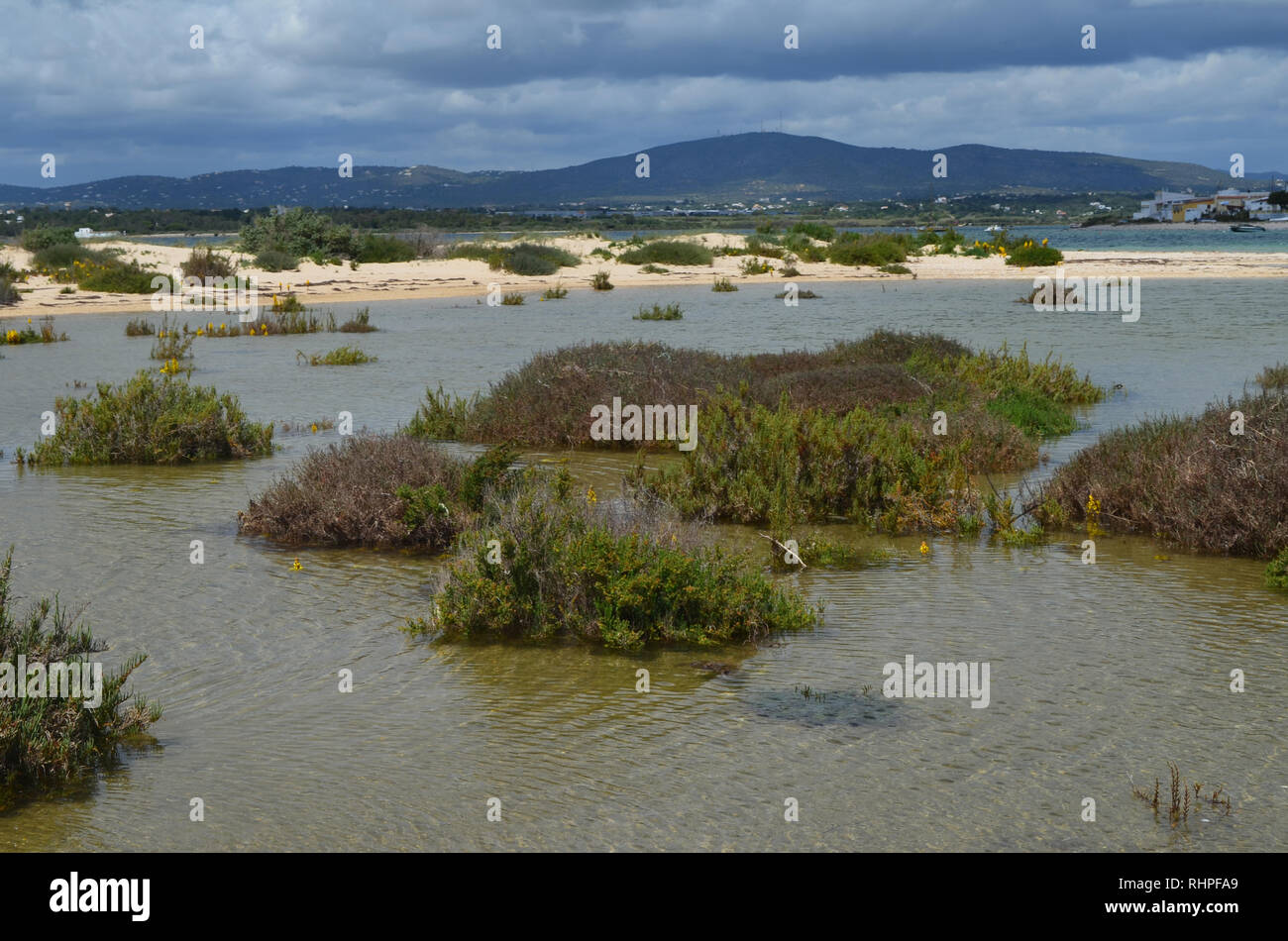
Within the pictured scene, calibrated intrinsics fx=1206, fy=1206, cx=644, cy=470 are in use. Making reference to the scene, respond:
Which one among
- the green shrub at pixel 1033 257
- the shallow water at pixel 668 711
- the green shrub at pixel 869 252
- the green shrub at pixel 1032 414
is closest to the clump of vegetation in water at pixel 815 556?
the shallow water at pixel 668 711

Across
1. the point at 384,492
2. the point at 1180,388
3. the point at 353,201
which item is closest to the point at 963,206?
the point at 353,201

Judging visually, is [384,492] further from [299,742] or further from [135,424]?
[135,424]

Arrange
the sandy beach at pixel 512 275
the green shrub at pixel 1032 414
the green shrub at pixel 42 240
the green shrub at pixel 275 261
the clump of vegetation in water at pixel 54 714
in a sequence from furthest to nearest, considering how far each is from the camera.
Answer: the green shrub at pixel 42 240, the green shrub at pixel 275 261, the sandy beach at pixel 512 275, the green shrub at pixel 1032 414, the clump of vegetation in water at pixel 54 714

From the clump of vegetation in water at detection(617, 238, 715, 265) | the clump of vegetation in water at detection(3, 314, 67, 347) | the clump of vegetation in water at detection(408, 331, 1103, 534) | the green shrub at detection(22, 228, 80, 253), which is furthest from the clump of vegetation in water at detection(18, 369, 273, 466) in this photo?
the clump of vegetation in water at detection(617, 238, 715, 265)

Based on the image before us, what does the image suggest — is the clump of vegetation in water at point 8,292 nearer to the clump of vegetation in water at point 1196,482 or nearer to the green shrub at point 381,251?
the green shrub at point 381,251

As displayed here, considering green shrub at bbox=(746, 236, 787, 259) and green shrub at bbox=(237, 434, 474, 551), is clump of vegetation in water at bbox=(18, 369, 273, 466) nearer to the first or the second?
green shrub at bbox=(237, 434, 474, 551)

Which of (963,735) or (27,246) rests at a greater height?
(27,246)
